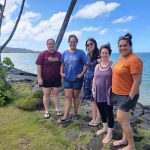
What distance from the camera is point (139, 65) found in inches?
219

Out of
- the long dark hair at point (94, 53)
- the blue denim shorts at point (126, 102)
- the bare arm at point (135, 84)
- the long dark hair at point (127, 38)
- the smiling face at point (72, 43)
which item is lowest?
the blue denim shorts at point (126, 102)

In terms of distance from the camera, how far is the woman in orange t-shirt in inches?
220

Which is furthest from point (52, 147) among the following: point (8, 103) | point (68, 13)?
point (68, 13)

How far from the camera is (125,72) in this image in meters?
5.68

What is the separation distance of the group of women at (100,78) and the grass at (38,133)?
0.29 metres

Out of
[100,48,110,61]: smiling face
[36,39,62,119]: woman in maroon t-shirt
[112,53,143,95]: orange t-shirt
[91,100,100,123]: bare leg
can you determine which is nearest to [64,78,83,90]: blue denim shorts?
[36,39,62,119]: woman in maroon t-shirt

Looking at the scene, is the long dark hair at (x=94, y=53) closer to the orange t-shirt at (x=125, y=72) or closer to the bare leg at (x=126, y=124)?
the orange t-shirt at (x=125, y=72)

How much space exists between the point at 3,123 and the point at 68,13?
21.4 ft

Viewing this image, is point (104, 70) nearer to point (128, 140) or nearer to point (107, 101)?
point (107, 101)

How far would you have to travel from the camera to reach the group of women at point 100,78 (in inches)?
226

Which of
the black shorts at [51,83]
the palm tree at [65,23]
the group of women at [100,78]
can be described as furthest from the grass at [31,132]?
the palm tree at [65,23]

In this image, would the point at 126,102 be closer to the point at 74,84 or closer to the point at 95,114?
the point at 95,114

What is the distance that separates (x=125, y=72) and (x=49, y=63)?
255 cm

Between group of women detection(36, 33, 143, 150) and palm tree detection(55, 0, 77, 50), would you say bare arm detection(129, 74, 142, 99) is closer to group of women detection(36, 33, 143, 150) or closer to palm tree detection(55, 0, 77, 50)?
group of women detection(36, 33, 143, 150)
